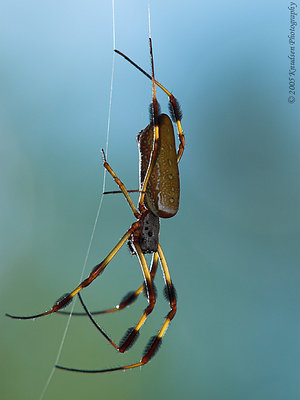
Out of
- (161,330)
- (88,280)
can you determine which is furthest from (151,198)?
(161,330)

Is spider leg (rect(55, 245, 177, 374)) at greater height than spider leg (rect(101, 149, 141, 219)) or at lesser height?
lesser

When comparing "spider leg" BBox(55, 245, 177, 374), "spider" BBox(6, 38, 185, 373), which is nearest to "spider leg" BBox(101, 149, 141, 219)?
"spider" BBox(6, 38, 185, 373)

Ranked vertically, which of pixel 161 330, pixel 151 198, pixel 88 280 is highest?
pixel 151 198

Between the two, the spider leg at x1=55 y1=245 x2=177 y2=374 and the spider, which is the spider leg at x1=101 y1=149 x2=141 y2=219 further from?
the spider leg at x1=55 y1=245 x2=177 y2=374

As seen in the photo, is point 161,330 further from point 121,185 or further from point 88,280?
point 121,185

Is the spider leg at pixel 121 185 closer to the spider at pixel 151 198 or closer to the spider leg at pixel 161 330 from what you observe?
the spider at pixel 151 198

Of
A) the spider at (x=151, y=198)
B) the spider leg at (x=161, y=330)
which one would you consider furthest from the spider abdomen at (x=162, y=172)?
the spider leg at (x=161, y=330)

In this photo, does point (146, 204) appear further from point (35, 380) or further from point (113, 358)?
point (35, 380)

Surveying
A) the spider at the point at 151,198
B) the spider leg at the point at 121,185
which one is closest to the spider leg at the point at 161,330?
the spider at the point at 151,198

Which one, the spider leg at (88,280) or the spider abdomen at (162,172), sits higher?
the spider abdomen at (162,172)
